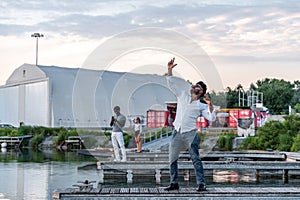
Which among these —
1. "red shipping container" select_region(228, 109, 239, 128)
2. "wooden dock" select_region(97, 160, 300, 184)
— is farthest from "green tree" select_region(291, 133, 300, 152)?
"red shipping container" select_region(228, 109, 239, 128)

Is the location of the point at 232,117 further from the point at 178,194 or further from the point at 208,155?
the point at 178,194

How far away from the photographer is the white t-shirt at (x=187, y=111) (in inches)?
365

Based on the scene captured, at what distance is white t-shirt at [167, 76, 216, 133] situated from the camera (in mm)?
9281

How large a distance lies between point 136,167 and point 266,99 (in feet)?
223

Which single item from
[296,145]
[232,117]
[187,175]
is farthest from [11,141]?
[187,175]

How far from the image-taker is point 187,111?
9281 millimetres

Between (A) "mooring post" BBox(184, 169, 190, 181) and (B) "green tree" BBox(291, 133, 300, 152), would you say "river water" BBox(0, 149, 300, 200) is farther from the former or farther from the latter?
(B) "green tree" BBox(291, 133, 300, 152)

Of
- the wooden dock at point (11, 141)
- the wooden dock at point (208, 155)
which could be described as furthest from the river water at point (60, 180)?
the wooden dock at point (11, 141)

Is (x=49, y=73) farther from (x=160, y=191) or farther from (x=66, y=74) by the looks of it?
(x=160, y=191)

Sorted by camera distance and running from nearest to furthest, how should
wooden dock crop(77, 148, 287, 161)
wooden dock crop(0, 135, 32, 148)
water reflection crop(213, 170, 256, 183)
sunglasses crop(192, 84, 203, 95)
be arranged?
sunglasses crop(192, 84, 203, 95) → water reflection crop(213, 170, 256, 183) → wooden dock crop(77, 148, 287, 161) → wooden dock crop(0, 135, 32, 148)

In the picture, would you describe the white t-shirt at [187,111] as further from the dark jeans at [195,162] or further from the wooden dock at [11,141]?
the wooden dock at [11,141]

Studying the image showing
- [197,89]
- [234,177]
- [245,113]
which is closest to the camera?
[197,89]

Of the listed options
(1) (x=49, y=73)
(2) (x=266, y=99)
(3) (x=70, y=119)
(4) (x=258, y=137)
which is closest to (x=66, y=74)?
(1) (x=49, y=73)

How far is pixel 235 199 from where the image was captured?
9.73 m
